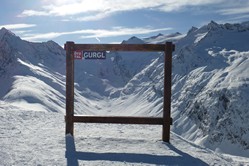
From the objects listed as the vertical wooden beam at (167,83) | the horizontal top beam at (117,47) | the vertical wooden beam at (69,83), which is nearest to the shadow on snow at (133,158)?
the vertical wooden beam at (167,83)

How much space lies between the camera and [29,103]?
7101 inches

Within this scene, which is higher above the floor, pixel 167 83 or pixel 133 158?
pixel 167 83

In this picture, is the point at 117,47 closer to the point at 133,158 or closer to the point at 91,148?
the point at 91,148

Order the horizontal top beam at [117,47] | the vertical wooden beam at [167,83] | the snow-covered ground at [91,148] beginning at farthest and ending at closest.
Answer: the horizontal top beam at [117,47] < the vertical wooden beam at [167,83] < the snow-covered ground at [91,148]

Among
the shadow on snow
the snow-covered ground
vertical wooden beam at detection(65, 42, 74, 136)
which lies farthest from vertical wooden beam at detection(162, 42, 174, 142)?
vertical wooden beam at detection(65, 42, 74, 136)

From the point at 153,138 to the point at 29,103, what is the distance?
570ft

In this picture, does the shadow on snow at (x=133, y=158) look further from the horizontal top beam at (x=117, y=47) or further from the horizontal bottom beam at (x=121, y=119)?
the horizontal top beam at (x=117, y=47)

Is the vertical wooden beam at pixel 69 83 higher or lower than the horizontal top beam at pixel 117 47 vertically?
lower

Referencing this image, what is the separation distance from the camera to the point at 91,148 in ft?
36.8

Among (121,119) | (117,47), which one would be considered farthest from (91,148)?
(117,47)

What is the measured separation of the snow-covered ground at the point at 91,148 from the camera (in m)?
9.98

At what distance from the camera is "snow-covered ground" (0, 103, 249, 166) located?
32.7 ft

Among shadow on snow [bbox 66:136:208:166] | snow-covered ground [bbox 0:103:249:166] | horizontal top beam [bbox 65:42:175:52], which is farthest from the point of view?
horizontal top beam [bbox 65:42:175:52]

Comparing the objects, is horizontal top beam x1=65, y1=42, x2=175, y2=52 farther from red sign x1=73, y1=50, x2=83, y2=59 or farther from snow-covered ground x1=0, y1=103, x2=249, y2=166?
snow-covered ground x1=0, y1=103, x2=249, y2=166
